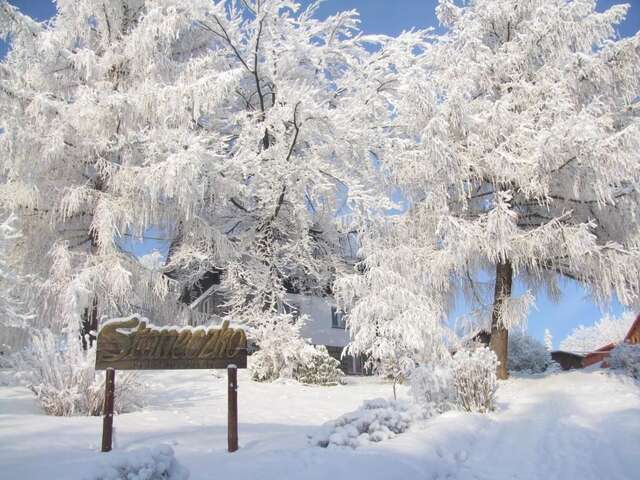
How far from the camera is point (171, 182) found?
12711 mm

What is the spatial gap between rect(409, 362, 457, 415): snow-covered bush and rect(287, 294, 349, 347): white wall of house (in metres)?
14.8

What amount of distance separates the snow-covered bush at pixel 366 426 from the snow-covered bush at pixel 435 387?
1.45m

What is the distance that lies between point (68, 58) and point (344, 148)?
8521 millimetres

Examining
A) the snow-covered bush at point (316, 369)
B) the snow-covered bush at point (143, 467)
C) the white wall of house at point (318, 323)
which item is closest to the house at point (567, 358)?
the white wall of house at point (318, 323)

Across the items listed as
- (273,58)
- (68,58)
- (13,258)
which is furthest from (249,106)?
(13,258)

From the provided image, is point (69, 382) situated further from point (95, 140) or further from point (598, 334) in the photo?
point (598, 334)

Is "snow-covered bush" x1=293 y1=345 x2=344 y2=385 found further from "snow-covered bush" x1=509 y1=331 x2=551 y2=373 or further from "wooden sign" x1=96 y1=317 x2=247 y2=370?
"snow-covered bush" x1=509 y1=331 x2=551 y2=373

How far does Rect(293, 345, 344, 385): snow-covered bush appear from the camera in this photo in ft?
49.0

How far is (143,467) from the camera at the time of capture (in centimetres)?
374

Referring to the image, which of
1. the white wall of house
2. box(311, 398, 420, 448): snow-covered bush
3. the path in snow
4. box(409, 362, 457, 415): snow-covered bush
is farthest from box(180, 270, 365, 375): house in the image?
box(311, 398, 420, 448): snow-covered bush

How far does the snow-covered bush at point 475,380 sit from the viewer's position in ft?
28.6

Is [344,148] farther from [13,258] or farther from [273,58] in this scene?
[13,258]

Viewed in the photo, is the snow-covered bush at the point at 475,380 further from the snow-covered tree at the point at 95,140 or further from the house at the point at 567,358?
the house at the point at 567,358

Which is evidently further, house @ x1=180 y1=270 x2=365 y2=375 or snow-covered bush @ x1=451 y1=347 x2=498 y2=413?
house @ x1=180 y1=270 x2=365 y2=375
